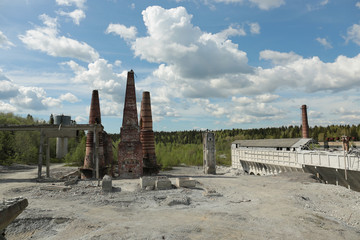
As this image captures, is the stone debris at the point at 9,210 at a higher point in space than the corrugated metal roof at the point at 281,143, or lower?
lower

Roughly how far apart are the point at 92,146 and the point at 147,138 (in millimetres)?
4710

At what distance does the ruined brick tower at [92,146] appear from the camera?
20.2m

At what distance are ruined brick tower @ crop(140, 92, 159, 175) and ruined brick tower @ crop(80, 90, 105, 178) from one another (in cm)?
360

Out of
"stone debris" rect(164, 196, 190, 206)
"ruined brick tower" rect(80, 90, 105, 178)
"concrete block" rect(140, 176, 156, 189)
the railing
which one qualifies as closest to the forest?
"ruined brick tower" rect(80, 90, 105, 178)

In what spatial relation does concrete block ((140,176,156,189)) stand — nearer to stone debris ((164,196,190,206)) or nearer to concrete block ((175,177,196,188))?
concrete block ((175,177,196,188))

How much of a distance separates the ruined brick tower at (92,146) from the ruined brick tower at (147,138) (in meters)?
3.60

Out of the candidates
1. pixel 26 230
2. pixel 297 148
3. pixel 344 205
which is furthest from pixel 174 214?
pixel 297 148

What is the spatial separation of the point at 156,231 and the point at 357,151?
19.8 meters

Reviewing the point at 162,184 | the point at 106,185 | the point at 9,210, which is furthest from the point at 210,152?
the point at 9,210

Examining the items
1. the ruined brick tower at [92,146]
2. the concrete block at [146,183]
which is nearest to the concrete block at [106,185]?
the concrete block at [146,183]

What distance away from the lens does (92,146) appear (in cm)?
2075

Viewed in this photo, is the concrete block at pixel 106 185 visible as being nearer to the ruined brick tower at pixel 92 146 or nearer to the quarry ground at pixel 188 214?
the quarry ground at pixel 188 214

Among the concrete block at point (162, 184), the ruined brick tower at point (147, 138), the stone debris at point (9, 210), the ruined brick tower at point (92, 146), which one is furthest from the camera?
the ruined brick tower at point (147, 138)

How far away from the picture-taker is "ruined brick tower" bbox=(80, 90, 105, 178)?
66.2ft
